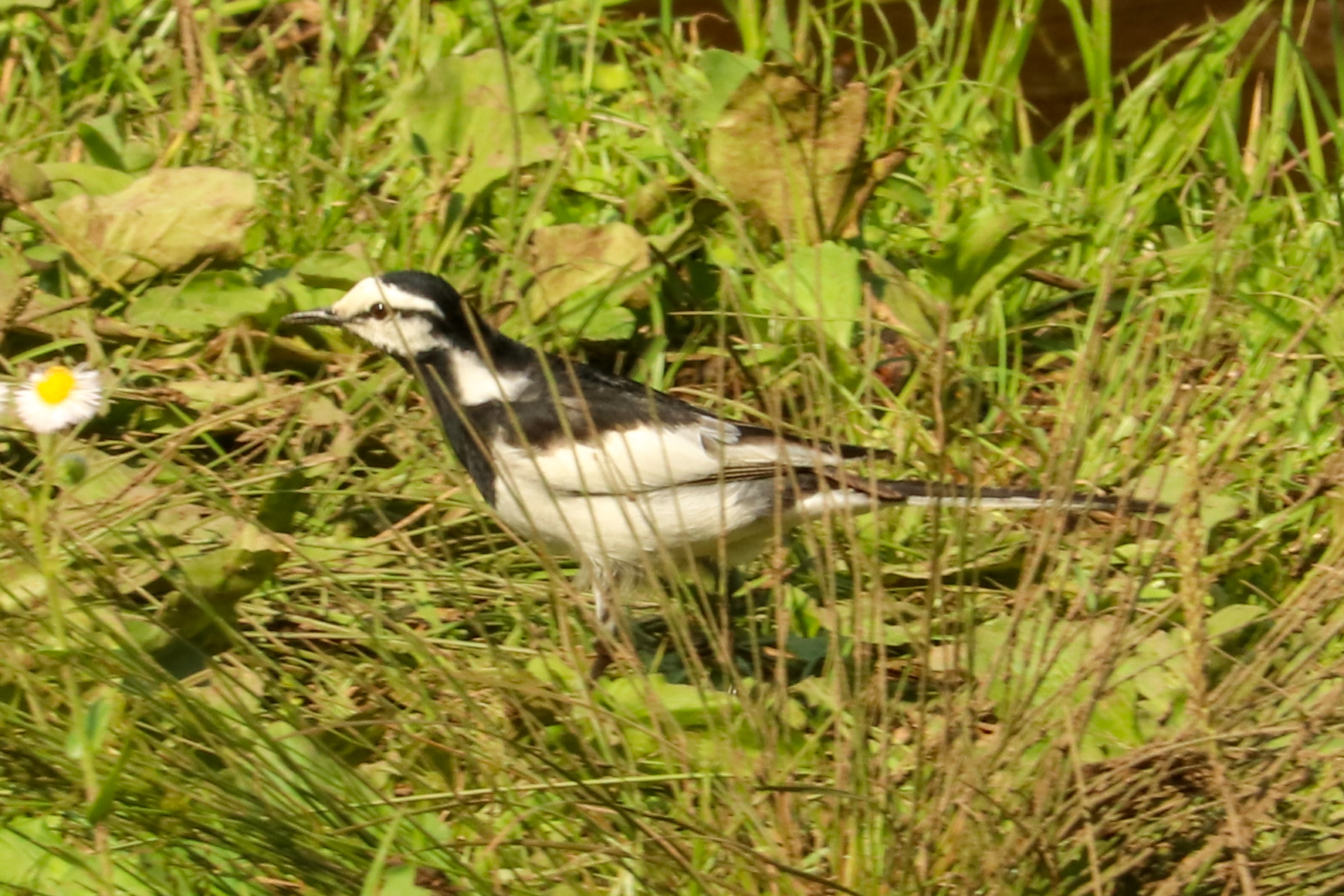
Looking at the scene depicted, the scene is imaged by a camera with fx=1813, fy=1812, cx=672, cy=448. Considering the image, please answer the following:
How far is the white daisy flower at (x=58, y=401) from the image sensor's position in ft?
8.05

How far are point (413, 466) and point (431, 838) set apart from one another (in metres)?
1.59

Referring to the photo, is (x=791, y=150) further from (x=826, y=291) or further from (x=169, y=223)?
(x=169, y=223)

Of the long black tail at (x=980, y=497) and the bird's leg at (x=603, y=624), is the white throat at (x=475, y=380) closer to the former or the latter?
the bird's leg at (x=603, y=624)

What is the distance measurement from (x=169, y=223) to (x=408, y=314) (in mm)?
679

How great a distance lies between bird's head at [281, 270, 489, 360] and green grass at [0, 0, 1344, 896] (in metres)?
0.16

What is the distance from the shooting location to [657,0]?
5891 mm

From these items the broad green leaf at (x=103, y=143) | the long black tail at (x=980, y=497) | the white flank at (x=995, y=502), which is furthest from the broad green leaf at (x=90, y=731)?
the broad green leaf at (x=103, y=143)

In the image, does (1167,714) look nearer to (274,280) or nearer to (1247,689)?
(1247,689)

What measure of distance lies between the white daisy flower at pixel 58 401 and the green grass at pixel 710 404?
0.06 m

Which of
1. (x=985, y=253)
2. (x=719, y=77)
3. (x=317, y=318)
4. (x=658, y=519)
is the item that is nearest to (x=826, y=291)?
(x=985, y=253)

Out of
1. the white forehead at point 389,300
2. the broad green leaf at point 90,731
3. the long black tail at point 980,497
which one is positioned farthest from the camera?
the white forehead at point 389,300

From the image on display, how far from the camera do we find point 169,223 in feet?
13.4

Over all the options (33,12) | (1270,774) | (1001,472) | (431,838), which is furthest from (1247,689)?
(33,12)

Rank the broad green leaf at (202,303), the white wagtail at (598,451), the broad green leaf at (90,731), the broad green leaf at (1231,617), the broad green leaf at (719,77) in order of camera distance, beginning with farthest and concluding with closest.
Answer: the broad green leaf at (719,77)
the broad green leaf at (202,303)
the white wagtail at (598,451)
the broad green leaf at (1231,617)
the broad green leaf at (90,731)
